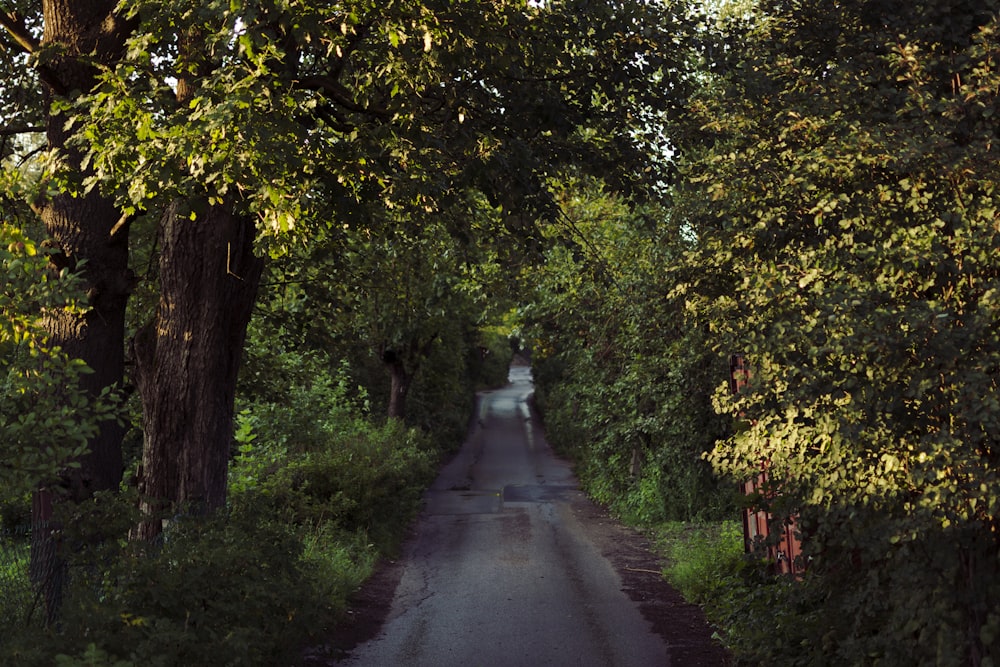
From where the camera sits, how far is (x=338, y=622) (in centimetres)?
1277

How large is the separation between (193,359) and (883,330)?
7023mm

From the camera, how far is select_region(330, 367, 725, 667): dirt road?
11.4m

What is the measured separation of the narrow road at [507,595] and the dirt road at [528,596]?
0.02 m

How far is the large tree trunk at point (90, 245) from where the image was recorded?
34.8 ft

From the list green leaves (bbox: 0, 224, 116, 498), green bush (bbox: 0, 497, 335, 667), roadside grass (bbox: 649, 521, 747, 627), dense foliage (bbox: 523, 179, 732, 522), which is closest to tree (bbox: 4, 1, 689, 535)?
green bush (bbox: 0, 497, 335, 667)

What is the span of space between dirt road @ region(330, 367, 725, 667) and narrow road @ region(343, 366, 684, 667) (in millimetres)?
19

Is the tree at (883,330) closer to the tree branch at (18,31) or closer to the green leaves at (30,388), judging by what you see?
the green leaves at (30,388)

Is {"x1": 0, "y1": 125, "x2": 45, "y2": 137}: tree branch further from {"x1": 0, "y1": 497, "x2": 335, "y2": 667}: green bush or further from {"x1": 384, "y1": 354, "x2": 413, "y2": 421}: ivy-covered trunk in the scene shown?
{"x1": 384, "y1": 354, "x2": 413, "y2": 421}: ivy-covered trunk

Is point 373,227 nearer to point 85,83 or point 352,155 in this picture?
point 352,155

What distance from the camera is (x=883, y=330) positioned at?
6340 millimetres

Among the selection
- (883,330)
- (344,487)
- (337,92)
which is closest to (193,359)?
(337,92)

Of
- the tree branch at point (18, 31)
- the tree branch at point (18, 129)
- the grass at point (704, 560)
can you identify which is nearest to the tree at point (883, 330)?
the grass at point (704, 560)

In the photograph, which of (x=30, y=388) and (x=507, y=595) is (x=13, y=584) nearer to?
(x=30, y=388)

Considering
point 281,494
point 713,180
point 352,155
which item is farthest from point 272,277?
point 713,180
